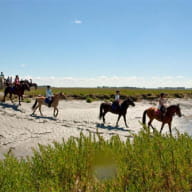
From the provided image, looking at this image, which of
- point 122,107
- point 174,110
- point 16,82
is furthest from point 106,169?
point 16,82

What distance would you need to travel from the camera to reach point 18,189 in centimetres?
355

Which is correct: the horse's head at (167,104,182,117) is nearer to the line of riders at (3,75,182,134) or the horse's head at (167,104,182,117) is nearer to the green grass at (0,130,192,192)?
the line of riders at (3,75,182,134)

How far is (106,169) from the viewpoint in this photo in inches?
162

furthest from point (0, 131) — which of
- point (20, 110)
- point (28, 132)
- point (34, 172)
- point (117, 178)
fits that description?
point (117, 178)

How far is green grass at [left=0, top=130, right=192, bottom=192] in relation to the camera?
3758 millimetres

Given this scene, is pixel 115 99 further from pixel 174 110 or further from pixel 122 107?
pixel 174 110

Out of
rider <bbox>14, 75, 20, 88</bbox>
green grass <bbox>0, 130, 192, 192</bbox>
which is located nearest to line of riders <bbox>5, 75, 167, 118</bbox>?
rider <bbox>14, 75, 20, 88</bbox>

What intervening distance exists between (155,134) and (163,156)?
25.6 inches

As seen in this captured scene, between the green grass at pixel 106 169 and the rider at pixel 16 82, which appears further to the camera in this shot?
the rider at pixel 16 82

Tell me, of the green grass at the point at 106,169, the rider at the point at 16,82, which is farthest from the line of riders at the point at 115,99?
the green grass at the point at 106,169

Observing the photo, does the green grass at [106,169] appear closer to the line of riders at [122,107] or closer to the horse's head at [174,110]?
the line of riders at [122,107]

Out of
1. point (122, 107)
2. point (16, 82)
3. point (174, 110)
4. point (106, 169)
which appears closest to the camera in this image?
point (106, 169)

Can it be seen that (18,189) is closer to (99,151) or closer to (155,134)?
(99,151)

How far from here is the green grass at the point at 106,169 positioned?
376cm
